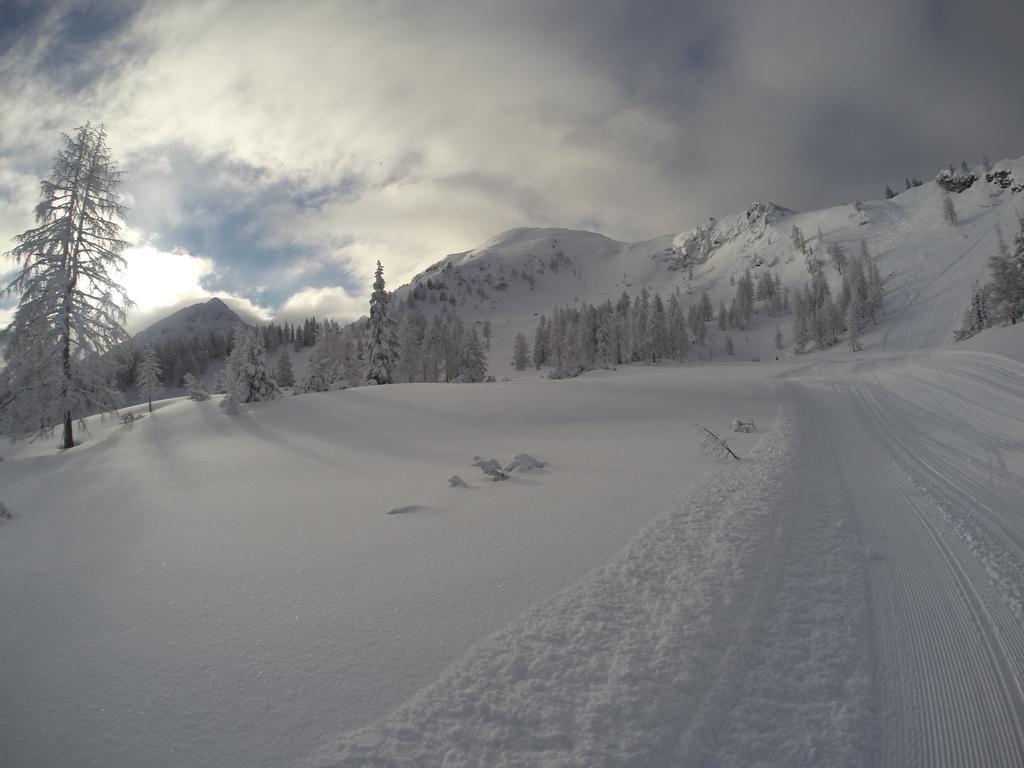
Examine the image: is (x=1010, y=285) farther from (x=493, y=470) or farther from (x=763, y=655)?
(x=763, y=655)

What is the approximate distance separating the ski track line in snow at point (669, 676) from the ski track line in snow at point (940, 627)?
0.67 feet

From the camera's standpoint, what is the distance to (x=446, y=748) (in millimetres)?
2582

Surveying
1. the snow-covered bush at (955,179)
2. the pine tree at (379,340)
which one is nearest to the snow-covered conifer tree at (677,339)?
the pine tree at (379,340)

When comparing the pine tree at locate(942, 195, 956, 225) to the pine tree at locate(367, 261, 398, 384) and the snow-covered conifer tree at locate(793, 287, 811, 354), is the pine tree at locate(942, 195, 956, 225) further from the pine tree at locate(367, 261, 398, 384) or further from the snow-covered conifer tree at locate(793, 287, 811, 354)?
the pine tree at locate(367, 261, 398, 384)

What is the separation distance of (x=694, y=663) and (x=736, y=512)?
3734 millimetres

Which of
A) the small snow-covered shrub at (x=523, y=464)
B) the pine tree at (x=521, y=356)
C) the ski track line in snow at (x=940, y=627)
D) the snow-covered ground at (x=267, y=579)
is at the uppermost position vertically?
the pine tree at (x=521, y=356)

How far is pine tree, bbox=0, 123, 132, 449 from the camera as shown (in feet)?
55.5

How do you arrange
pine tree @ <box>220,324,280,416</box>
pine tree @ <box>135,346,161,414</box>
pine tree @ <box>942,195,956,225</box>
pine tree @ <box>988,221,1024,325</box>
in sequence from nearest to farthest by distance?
pine tree @ <box>220,324,280,416</box>
pine tree @ <box>135,346,161,414</box>
pine tree @ <box>988,221,1024,325</box>
pine tree @ <box>942,195,956,225</box>

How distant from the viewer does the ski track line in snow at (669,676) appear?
8.50 ft

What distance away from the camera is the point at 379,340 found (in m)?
37.2

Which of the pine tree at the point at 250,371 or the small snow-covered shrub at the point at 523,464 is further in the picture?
the pine tree at the point at 250,371

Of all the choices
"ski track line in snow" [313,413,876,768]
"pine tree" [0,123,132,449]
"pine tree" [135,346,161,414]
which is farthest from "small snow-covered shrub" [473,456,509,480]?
"pine tree" [135,346,161,414]

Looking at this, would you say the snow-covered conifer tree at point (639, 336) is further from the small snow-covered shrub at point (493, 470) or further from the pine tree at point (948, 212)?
the pine tree at point (948, 212)

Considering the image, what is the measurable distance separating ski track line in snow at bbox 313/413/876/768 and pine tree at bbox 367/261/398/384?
3448 centimetres
